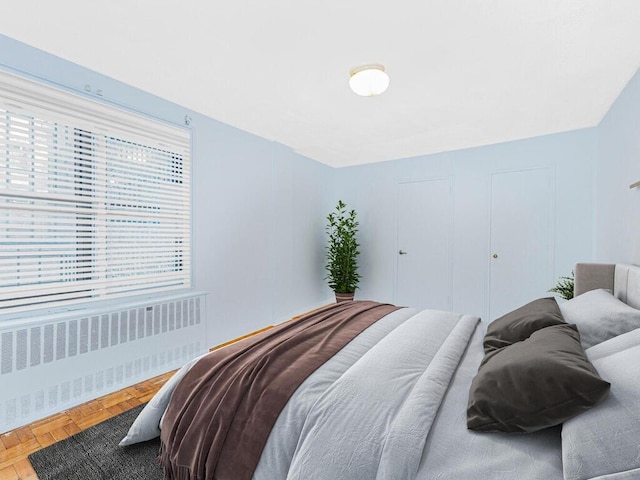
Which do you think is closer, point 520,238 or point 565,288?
point 565,288

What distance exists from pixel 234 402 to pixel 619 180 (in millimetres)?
3353

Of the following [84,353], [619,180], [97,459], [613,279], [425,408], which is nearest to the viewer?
[425,408]

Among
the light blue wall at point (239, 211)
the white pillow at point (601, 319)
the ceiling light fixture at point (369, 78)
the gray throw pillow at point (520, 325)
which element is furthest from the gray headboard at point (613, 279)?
the light blue wall at point (239, 211)

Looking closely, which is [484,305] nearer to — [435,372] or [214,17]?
[435,372]

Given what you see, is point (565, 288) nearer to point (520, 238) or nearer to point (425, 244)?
point (520, 238)

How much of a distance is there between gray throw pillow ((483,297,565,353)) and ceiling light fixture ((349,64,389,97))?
1775mm

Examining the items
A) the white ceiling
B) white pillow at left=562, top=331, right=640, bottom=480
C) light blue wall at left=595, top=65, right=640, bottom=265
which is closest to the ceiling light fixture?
the white ceiling

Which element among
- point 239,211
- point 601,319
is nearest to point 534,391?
point 601,319

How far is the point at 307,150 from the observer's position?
4430 mm

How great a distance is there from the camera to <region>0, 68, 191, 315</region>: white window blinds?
2.04m

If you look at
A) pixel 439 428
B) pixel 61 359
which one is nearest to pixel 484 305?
pixel 439 428

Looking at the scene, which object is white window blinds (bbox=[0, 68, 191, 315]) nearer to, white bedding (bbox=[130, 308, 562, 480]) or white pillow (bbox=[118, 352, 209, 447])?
white pillow (bbox=[118, 352, 209, 447])

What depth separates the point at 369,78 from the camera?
226 cm

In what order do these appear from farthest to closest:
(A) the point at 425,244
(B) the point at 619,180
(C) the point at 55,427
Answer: (A) the point at 425,244
(B) the point at 619,180
(C) the point at 55,427
